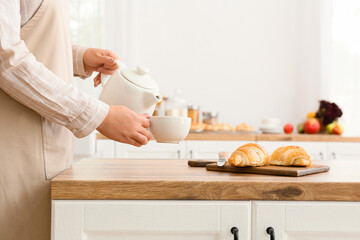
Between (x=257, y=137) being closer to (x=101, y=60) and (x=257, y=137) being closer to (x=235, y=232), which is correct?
(x=101, y=60)

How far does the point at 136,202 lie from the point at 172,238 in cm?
9

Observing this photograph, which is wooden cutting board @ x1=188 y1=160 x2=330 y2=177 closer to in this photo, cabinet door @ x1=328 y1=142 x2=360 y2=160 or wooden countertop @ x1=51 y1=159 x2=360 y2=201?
wooden countertop @ x1=51 y1=159 x2=360 y2=201

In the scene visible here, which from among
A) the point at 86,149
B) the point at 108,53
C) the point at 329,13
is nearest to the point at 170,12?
the point at 329,13

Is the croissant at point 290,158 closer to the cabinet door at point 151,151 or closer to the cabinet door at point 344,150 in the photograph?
the cabinet door at point 151,151

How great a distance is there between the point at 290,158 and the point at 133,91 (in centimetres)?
38

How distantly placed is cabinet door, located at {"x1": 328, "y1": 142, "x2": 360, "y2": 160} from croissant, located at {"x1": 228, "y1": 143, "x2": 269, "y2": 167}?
2.03m

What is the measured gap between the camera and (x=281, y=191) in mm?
777

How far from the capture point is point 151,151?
106 inches

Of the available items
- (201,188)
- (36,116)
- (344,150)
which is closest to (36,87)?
(36,116)

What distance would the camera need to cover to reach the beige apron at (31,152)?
0.80 meters

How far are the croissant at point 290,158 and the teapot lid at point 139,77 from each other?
0.33 m

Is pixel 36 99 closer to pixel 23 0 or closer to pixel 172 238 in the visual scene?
pixel 23 0

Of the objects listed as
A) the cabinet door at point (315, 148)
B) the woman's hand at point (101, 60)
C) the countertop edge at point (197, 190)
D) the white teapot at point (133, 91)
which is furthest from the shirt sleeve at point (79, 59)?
the cabinet door at point (315, 148)

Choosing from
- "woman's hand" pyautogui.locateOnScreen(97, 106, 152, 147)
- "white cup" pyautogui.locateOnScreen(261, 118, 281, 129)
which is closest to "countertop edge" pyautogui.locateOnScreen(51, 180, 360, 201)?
"woman's hand" pyautogui.locateOnScreen(97, 106, 152, 147)
